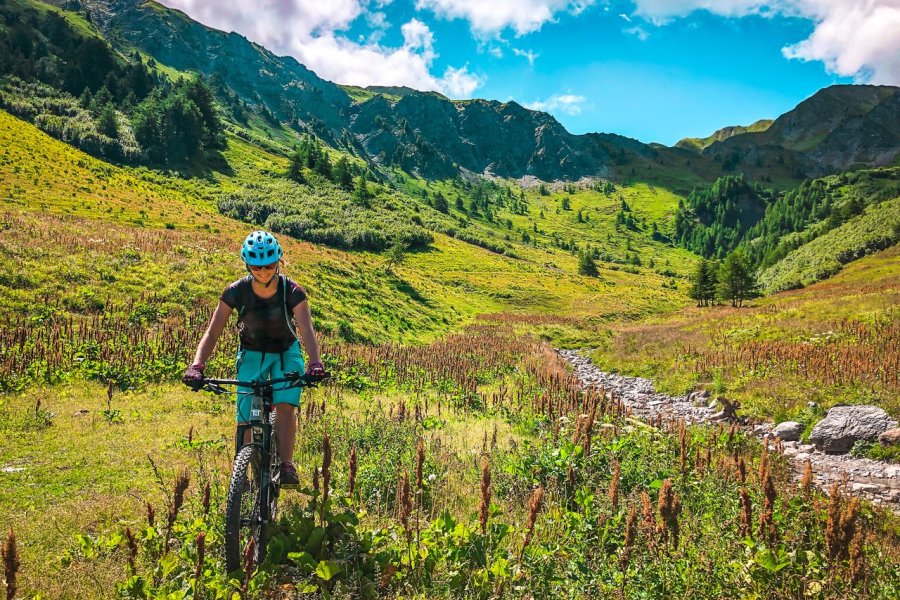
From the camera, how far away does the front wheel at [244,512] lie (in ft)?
14.0

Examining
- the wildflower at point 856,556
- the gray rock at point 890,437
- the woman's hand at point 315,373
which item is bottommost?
the gray rock at point 890,437

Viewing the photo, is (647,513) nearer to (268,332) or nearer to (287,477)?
(287,477)

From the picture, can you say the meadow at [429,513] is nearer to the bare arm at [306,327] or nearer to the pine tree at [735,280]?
the bare arm at [306,327]

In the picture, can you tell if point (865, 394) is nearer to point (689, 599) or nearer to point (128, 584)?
point (689, 599)

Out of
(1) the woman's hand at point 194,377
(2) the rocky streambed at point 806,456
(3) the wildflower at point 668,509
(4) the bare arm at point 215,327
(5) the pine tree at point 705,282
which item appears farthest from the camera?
(5) the pine tree at point 705,282

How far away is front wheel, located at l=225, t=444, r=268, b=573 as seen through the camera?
14.0ft

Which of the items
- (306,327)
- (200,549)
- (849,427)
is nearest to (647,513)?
(200,549)

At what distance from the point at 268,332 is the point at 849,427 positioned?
1291cm

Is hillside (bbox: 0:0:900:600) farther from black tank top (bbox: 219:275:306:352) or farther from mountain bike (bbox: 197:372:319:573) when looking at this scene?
black tank top (bbox: 219:275:306:352)

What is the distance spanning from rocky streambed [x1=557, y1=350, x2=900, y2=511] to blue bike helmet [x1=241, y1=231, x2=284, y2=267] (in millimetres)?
7434

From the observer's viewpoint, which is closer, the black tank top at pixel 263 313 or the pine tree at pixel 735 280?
the black tank top at pixel 263 313

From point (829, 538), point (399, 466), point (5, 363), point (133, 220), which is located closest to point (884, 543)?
point (829, 538)

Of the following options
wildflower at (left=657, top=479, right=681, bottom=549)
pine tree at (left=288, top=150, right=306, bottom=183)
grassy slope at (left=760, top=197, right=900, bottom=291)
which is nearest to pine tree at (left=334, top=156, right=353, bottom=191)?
pine tree at (left=288, top=150, right=306, bottom=183)

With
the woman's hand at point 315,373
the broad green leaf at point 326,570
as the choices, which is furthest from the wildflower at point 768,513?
the woman's hand at point 315,373
